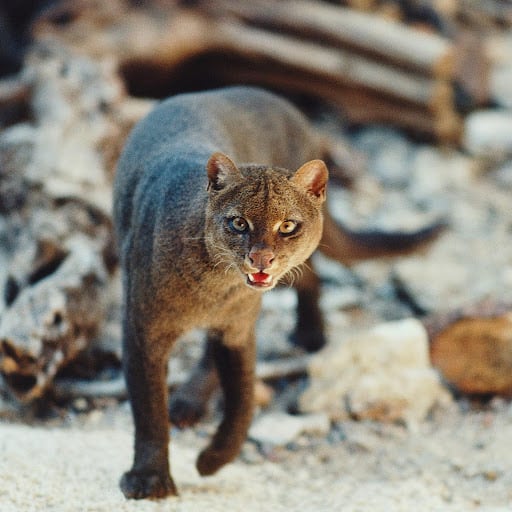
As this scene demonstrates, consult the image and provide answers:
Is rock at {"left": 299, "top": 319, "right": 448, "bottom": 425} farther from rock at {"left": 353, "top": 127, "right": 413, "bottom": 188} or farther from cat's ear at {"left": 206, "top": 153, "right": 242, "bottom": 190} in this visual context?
rock at {"left": 353, "top": 127, "right": 413, "bottom": 188}

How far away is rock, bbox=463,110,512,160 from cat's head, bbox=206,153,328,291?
14.1ft

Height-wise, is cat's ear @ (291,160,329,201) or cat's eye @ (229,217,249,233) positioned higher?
cat's ear @ (291,160,329,201)

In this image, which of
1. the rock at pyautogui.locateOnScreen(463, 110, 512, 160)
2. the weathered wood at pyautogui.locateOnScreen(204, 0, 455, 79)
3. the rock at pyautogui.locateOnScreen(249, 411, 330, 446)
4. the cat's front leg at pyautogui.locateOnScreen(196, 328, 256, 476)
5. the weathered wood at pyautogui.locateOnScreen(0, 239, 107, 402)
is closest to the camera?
the cat's front leg at pyautogui.locateOnScreen(196, 328, 256, 476)

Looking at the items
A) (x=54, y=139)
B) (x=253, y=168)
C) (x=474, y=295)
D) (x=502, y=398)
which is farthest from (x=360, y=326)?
(x=253, y=168)

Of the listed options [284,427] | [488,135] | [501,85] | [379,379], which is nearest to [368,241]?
[379,379]

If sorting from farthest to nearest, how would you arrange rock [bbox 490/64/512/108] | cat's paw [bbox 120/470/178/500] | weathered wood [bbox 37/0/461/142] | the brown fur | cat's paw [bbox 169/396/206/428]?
rock [bbox 490/64/512/108], weathered wood [bbox 37/0/461/142], cat's paw [bbox 169/396/206/428], cat's paw [bbox 120/470/178/500], the brown fur

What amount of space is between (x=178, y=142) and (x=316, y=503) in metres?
1.39

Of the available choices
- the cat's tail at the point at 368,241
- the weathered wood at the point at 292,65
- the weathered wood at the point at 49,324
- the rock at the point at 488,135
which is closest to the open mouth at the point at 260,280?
the weathered wood at the point at 49,324

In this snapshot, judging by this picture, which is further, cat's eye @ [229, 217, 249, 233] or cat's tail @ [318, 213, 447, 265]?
cat's tail @ [318, 213, 447, 265]

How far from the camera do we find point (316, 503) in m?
2.90

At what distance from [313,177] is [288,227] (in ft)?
0.68

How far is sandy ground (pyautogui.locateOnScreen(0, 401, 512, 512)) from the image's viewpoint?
2652 mm

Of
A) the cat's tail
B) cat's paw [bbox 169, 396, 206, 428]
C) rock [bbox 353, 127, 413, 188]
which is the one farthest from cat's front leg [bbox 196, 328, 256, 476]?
rock [bbox 353, 127, 413, 188]

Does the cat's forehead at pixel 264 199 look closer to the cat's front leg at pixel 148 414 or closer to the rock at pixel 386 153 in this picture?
the cat's front leg at pixel 148 414
